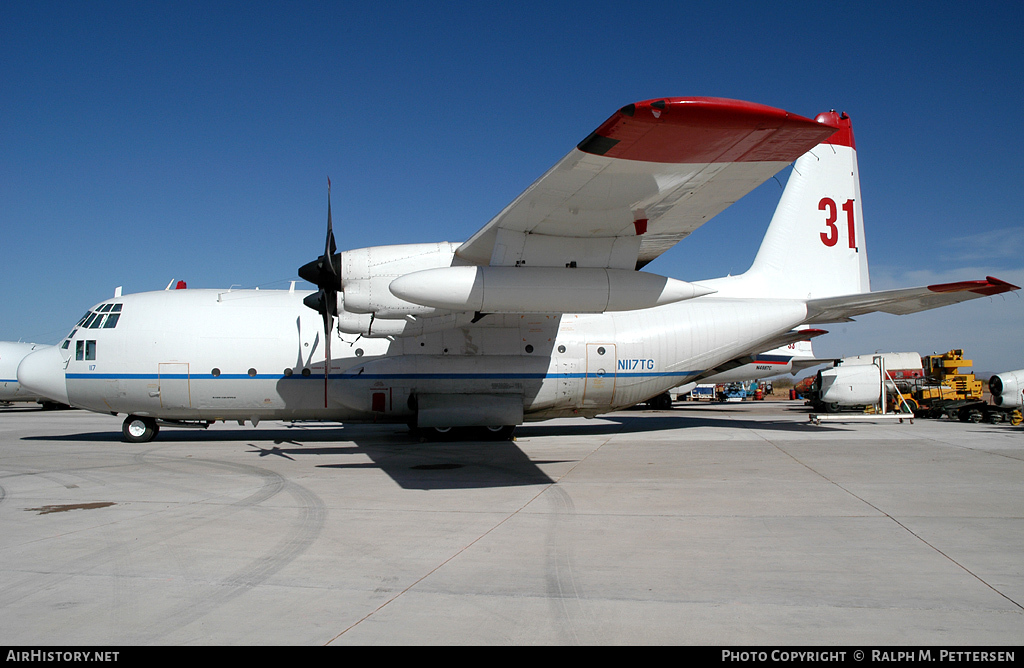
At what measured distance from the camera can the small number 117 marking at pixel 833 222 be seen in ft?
53.3

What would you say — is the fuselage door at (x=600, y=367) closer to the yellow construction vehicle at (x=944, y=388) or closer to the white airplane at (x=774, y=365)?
the white airplane at (x=774, y=365)

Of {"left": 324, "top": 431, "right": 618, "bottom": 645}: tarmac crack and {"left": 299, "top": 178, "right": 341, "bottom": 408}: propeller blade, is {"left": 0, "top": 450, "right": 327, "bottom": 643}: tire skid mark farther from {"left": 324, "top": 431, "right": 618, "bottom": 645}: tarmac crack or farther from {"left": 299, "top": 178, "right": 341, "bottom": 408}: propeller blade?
{"left": 299, "top": 178, "right": 341, "bottom": 408}: propeller blade

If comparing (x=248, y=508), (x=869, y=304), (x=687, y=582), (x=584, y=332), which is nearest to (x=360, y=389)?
(x=584, y=332)

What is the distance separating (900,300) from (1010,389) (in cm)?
921

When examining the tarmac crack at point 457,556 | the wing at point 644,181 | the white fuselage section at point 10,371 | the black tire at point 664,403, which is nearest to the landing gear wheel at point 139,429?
the wing at point 644,181

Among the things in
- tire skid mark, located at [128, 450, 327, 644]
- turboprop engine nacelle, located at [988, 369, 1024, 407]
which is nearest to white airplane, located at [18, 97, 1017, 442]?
tire skid mark, located at [128, 450, 327, 644]

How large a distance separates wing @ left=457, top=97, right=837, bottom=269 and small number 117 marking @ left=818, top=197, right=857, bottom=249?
8520mm

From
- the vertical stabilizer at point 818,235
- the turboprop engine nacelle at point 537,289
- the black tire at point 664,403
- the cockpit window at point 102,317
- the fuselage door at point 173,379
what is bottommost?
the black tire at point 664,403

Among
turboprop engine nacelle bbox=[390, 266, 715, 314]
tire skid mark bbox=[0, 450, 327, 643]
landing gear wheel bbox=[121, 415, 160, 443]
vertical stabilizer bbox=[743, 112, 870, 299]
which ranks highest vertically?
vertical stabilizer bbox=[743, 112, 870, 299]

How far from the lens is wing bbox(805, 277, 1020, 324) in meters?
12.7

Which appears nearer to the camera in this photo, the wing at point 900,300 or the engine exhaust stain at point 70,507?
the engine exhaust stain at point 70,507

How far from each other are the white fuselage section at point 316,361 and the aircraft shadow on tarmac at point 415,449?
3.19ft

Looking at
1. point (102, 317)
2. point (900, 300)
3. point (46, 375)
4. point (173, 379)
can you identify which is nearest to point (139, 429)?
point (173, 379)
